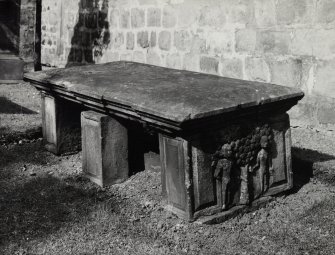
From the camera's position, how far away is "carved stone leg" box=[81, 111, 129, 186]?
12.3 ft

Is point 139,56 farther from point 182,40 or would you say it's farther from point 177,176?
point 177,176

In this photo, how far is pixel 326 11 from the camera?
4.65 m

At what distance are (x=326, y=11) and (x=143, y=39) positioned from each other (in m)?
3.05

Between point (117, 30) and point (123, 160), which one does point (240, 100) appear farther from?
point (117, 30)

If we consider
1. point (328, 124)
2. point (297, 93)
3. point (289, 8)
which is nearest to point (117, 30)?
point (289, 8)

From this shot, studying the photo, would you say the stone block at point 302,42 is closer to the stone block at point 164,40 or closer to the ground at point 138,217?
the ground at point 138,217

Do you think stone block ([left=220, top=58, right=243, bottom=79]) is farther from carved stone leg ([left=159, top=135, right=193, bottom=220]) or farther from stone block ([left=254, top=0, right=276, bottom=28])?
carved stone leg ([left=159, top=135, right=193, bottom=220])

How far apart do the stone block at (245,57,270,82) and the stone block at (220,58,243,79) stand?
0.10m

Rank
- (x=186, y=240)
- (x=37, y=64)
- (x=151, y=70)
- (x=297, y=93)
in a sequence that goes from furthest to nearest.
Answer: (x=37, y=64) → (x=151, y=70) → (x=297, y=93) → (x=186, y=240)

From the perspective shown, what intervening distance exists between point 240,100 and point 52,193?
1646 mm

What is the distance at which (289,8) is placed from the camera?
196 inches

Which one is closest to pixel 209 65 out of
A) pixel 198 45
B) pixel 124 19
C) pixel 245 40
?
pixel 198 45

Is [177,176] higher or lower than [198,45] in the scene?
lower

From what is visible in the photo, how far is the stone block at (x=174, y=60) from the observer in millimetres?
6469
